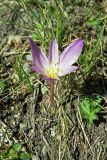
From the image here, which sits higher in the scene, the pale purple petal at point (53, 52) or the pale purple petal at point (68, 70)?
the pale purple petal at point (53, 52)

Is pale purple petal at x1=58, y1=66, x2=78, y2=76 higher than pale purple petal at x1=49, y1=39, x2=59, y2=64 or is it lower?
lower
